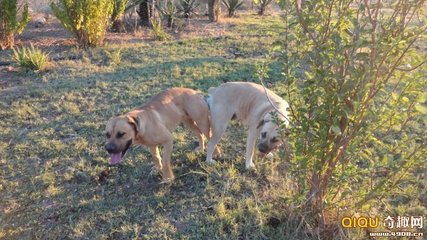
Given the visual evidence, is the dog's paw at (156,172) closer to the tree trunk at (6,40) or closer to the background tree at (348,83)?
the background tree at (348,83)

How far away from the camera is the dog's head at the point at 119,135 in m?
4.16

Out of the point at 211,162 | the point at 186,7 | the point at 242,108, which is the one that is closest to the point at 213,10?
the point at 186,7

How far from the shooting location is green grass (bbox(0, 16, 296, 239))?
387 cm

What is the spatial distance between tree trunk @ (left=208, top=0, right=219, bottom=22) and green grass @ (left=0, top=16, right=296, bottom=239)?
584 cm

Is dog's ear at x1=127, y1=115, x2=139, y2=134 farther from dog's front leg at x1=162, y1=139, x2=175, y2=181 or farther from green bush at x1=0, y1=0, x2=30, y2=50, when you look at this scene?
green bush at x1=0, y1=0, x2=30, y2=50

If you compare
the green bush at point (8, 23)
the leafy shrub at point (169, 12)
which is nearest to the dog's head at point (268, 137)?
the green bush at point (8, 23)

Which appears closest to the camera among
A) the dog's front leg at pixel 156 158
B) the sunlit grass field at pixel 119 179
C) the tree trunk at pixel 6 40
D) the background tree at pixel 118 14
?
the sunlit grass field at pixel 119 179

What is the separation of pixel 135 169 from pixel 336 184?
259 cm

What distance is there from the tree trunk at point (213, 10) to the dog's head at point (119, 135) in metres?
9.70

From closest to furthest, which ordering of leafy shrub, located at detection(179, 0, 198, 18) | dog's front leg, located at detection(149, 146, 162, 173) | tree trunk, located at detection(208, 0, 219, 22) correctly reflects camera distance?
1. dog's front leg, located at detection(149, 146, 162, 173)
2. tree trunk, located at detection(208, 0, 219, 22)
3. leafy shrub, located at detection(179, 0, 198, 18)

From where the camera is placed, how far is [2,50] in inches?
387

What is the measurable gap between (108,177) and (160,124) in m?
0.93

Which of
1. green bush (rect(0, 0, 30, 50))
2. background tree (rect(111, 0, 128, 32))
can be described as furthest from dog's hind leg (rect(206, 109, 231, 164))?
green bush (rect(0, 0, 30, 50))

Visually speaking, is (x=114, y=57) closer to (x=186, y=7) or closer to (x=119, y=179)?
(x=119, y=179)
